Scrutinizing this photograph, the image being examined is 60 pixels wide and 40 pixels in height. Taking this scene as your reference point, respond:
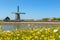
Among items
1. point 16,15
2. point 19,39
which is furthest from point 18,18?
point 19,39

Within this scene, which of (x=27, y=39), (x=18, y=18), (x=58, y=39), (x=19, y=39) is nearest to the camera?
(x=58, y=39)

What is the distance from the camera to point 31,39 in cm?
365

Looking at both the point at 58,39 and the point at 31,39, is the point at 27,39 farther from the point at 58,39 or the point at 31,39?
the point at 58,39

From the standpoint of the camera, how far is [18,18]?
41312 mm

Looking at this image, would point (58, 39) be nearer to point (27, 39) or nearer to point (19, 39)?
point (27, 39)

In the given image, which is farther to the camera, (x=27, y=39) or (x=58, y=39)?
(x=27, y=39)

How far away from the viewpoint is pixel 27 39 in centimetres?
357

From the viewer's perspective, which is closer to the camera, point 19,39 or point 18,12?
point 19,39

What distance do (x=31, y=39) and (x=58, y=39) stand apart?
0.57m

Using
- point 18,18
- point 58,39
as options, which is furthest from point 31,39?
point 18,18

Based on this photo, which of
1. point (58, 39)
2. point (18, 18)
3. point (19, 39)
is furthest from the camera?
point (18, 18)

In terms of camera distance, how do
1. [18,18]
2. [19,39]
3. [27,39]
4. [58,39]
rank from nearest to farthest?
[58,39], [27,39], [19,39], [18,18]

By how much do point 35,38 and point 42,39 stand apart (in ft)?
0.61

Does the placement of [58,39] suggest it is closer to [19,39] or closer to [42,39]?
[42,39]
